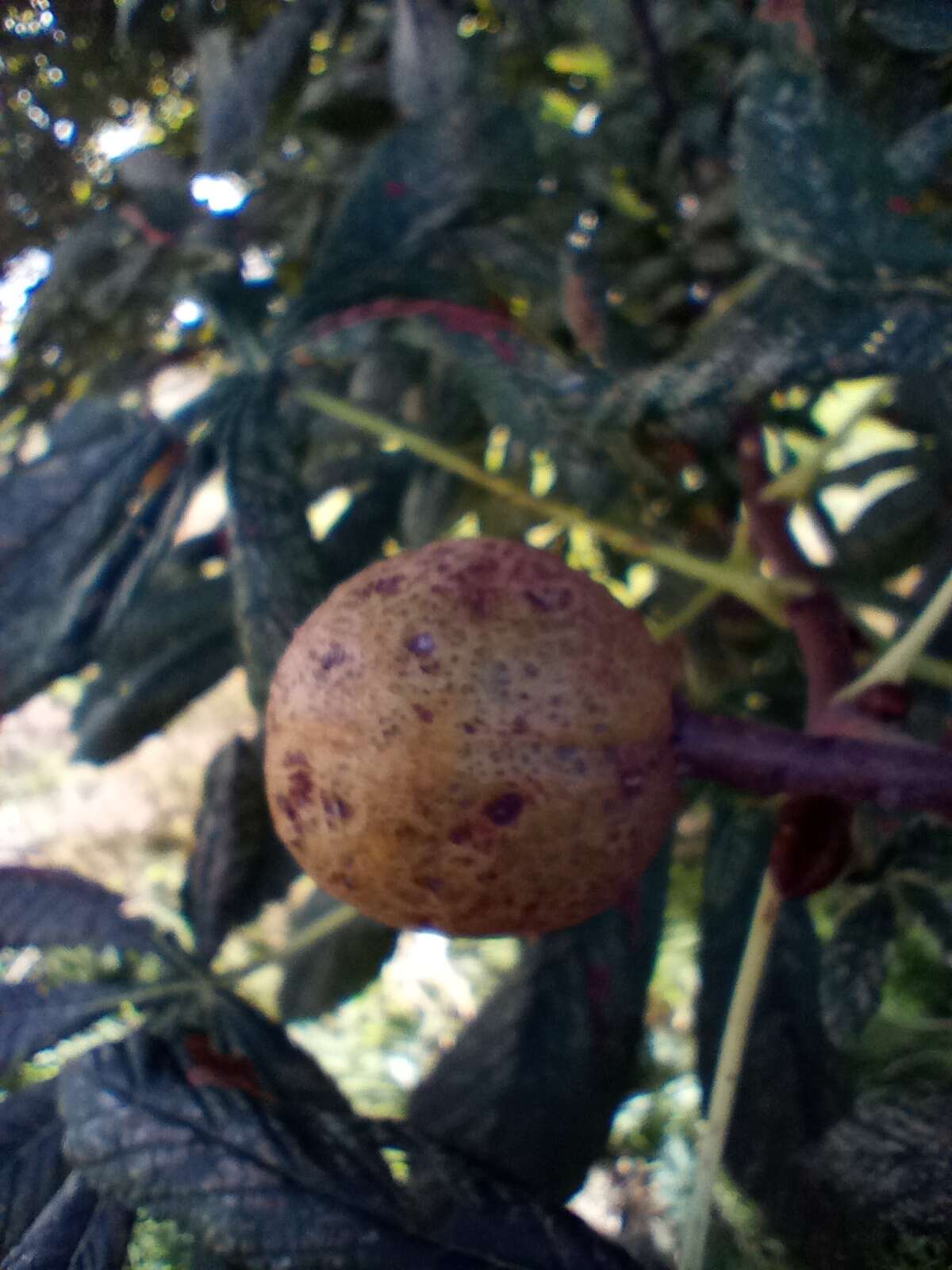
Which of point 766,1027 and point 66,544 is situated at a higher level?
point 66,544

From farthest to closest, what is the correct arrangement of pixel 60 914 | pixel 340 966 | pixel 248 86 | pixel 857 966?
pixel 340 966
pixel 248 86
pixel 60 914
pixel 857 966

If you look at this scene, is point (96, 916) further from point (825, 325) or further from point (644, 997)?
point (825, 325)

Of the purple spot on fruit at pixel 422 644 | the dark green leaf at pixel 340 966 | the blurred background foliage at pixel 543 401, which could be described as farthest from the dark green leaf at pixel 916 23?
the dark green leaf at pixel 340 966

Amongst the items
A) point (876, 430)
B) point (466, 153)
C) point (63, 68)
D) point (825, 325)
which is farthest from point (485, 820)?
point (876, 430)

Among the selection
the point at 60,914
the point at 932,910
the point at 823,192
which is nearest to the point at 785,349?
the point at 823,192

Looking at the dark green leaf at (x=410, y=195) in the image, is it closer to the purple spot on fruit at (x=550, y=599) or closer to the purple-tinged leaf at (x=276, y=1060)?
the purple spot on fruit at (x=550, y=599)

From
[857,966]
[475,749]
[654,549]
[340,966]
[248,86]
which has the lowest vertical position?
[340,966]

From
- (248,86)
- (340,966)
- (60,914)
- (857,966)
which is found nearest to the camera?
(857,966)

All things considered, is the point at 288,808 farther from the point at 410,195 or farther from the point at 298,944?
the point at 410,195
